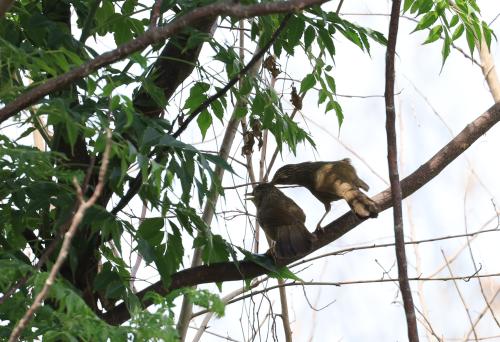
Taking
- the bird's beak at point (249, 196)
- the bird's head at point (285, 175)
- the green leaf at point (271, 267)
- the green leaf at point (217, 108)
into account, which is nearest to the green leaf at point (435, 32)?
the green leaf at point (217, 108)

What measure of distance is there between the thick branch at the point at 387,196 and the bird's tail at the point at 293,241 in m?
0.22

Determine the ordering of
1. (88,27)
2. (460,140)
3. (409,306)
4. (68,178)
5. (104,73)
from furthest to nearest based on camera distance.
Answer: (460,140) < (88,27) < (104,73) < (68,178) < (409,306)

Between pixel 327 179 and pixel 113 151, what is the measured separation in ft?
7.24

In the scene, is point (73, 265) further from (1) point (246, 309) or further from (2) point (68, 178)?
(1) point (246, 309)

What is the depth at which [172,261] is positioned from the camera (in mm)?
3516

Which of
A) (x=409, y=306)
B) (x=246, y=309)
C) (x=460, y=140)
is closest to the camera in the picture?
(x=409, y=306)

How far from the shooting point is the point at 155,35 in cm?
223

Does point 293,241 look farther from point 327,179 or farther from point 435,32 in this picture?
point 435,32

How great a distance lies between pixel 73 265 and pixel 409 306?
1544mm

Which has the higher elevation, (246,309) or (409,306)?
(246,309)

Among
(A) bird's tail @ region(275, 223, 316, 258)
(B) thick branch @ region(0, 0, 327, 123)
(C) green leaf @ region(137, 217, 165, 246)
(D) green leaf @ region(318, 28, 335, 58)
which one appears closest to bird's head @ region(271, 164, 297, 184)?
(A) bird's tail @ region(275, 223, 316, 258)

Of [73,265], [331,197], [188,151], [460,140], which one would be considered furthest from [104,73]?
[331,197]

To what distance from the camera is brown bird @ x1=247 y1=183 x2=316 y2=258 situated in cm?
407

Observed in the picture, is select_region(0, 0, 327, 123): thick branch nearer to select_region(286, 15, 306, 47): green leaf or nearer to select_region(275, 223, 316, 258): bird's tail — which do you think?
select_region(286, 15, 306, 47): green leaf
